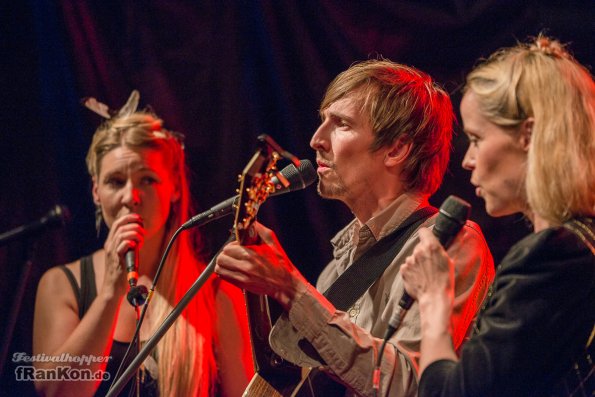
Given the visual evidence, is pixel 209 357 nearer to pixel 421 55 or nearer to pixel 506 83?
pixel 421 55

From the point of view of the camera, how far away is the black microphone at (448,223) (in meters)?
1.92

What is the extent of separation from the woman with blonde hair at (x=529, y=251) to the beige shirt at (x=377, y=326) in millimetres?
316

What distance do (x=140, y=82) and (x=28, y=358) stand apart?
5.03 feet

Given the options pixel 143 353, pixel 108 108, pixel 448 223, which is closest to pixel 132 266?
pixel 143 353

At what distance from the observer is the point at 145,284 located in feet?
11.9

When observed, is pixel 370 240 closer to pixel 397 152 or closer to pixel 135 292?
pixel 397 152

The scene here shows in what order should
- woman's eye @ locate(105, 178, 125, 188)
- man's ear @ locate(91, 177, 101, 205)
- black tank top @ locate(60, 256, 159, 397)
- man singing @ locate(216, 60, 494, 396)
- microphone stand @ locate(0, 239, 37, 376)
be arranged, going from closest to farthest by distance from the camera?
man singing @ locate(216, 60, 494, 396) → microphone stand @ locate(0, 239, 37, 376) → black tank top @ locate(60, 256, 159, 397) → woman's eye @ locate(105, 178, 125, 188) → man's ear @ locate(91, 177, 101, 205)

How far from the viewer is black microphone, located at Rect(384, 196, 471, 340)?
75.5 inches

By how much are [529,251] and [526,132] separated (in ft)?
1.17

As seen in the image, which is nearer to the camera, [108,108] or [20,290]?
[20,290]

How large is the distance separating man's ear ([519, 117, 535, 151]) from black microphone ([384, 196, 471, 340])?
9.8 inches

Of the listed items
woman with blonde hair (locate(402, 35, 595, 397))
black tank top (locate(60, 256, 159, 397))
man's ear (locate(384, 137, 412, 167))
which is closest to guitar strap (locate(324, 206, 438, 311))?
man's ear (locate(384, 137, 412, 167))

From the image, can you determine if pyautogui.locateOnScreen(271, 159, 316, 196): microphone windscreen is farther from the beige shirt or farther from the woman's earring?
the woman's earring

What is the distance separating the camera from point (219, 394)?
3.34 m
